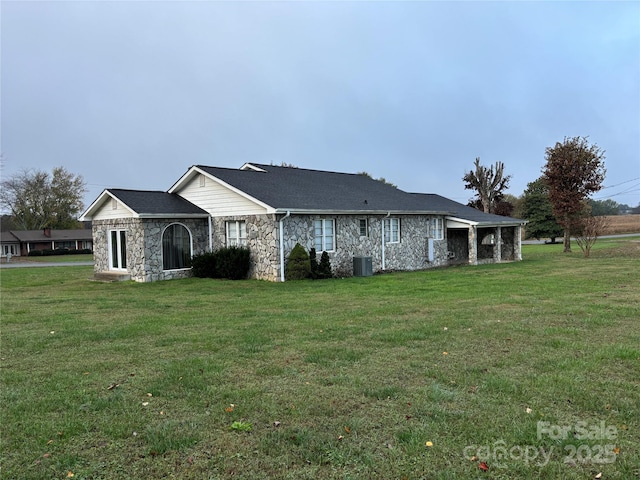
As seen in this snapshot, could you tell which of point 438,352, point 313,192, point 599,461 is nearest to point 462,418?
point 599,461

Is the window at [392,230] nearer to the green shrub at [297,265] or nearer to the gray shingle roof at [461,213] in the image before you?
the gray shingle roof at [461,213]

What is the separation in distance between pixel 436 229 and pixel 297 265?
31.5ft

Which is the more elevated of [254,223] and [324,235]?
[254,223]

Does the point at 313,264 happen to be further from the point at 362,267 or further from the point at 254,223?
the point at 254,223

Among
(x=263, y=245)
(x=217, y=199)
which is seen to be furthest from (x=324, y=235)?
(x=217, y=199)

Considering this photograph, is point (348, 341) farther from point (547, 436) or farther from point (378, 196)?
point (378, 196)

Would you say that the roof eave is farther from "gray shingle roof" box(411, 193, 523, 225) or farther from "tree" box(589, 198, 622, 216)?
"tree" box(589, 198, 622, 216)

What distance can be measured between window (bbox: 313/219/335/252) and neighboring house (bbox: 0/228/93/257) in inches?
2073

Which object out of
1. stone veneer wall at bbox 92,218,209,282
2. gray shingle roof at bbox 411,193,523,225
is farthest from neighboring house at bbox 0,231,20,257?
gray shingle roof at bbox 411,193,523,225

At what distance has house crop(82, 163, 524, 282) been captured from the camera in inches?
650

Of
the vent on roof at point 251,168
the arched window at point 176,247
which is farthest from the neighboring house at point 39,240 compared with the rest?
the arched window at point 176,247

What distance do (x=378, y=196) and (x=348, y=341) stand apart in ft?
52.1

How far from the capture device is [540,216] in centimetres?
5091

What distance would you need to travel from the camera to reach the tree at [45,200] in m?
63.2
